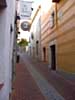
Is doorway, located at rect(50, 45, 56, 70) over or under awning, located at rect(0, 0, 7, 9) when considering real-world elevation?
under

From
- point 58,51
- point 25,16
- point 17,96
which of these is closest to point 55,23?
point 58,51

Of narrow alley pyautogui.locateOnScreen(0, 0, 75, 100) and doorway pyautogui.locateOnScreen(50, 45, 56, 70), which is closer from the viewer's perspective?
narrow alley pyautogui.locateOnScreen(0, 0, 75, 100)

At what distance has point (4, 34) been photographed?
7363 mm

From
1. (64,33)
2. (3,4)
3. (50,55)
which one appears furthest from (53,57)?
(3,4)

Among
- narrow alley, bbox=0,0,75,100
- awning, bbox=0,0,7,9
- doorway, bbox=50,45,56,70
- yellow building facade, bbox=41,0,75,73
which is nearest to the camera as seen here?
awning, bbox=0,0,7,9

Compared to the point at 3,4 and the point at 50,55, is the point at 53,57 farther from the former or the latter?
the point at 3,4

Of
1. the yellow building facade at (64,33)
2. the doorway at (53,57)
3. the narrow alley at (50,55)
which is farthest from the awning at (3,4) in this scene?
the doorway at (53,57)

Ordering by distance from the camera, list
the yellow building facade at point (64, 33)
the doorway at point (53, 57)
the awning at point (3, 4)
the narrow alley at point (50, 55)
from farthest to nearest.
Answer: the doorway at point (53, 57), the yellow building facade at point (64, 33), the narrow alley at point (50, 55), the awning at point (3, 4)

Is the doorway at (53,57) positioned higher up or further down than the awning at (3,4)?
further down

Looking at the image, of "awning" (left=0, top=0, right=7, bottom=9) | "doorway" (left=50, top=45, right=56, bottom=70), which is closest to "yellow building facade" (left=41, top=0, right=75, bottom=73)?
"doorway" (left=50, top=45, right=56, bottom=70)

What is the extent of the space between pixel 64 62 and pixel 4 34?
10652mm

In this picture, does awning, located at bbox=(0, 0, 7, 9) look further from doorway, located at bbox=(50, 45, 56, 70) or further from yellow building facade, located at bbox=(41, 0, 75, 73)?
doorway, located at bbox=(50, 45, 56, 70)

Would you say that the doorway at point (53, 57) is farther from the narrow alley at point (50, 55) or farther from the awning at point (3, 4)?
the awning at point (3, 4)

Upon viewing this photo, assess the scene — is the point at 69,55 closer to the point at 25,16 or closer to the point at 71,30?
the point at 71,30
